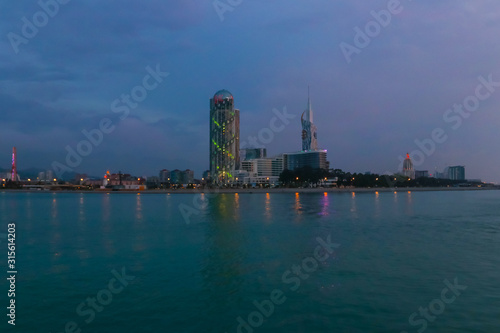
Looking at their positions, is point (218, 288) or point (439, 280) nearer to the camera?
point (218, 288)

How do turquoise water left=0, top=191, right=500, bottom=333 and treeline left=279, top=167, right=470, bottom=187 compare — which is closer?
turquoise water left=0, top=191, right=500, bottom=333

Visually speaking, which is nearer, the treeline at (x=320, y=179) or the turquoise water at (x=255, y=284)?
the turquoise water at (x=255, y=284)

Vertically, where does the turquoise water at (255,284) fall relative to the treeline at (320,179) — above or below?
below

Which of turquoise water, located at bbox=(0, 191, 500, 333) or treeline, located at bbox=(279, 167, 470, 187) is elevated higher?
treeline, located at bbox=(279, 167, 470, 187)

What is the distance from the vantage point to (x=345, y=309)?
12469 mm

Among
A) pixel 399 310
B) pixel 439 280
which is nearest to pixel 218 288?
pixel 399 310

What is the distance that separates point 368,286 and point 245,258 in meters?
7.32

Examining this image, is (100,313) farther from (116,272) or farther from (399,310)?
(399,310)

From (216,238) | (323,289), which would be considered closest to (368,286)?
(323,289)

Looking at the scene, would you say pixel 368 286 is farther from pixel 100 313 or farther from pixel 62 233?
pixel 62 233

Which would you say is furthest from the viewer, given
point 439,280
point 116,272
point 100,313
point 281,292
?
point 116,272

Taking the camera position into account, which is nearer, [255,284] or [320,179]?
[255,284]

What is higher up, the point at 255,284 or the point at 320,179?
the point at 320,179

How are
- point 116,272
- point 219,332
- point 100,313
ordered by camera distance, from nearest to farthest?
point 219,332 < point 100,313 < point 116,272
